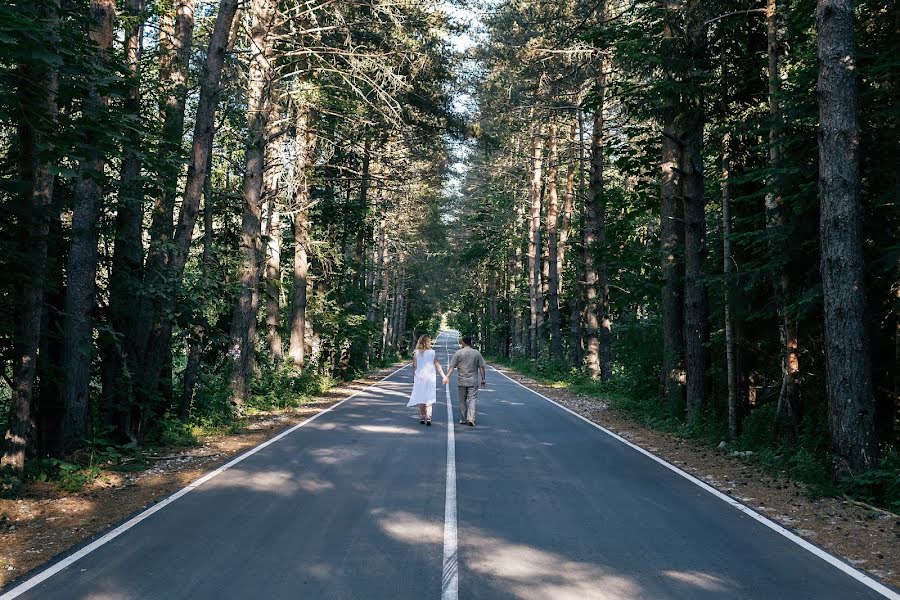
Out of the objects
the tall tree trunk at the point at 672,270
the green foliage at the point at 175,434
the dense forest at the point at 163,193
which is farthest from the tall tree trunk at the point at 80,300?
the tall tree trunk at the point at 672,270

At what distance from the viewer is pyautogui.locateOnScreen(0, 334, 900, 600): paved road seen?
5789mm

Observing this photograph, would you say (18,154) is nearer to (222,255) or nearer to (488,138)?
(222,255)

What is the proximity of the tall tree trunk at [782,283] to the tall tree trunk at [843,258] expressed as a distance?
4.95 feet

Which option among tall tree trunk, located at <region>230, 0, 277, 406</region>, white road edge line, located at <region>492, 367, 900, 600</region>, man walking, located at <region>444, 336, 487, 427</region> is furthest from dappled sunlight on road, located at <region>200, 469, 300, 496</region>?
tall tree trunk, located at <region>230, 0, 277, 406</region>

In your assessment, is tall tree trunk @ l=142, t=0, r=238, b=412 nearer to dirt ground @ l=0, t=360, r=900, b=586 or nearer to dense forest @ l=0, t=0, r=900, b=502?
dense forest @ l=0, t=0, r=900, b=502

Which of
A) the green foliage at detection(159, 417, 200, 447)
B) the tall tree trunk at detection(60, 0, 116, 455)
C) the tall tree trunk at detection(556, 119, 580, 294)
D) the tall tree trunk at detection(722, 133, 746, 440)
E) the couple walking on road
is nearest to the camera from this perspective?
the tall tree trunk at detection(60, 0, 116, 455)

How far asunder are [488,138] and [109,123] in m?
15.2

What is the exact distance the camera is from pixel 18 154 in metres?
10.7

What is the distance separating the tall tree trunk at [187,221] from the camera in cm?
1316

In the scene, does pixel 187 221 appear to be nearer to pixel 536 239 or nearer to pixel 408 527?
pixel 408 527

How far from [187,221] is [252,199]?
513 cm

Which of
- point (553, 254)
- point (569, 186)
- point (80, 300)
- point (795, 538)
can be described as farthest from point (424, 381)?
point (569, 186)

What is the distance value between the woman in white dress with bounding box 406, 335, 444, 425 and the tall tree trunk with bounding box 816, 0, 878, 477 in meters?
8.44

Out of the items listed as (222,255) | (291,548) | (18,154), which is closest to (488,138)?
(222,255)
